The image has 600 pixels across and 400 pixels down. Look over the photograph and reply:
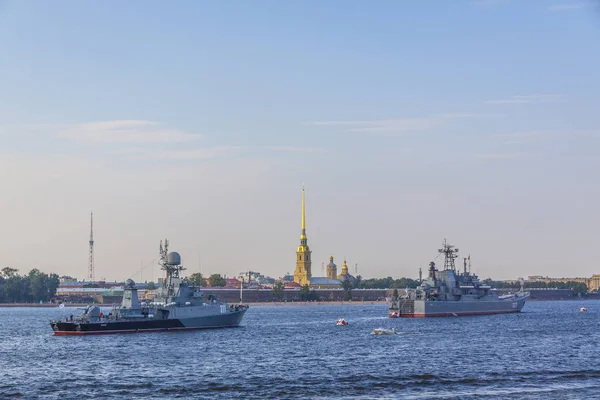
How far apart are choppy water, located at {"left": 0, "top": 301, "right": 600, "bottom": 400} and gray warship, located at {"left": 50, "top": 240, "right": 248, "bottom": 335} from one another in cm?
244

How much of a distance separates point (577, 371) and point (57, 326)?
55.2 meters

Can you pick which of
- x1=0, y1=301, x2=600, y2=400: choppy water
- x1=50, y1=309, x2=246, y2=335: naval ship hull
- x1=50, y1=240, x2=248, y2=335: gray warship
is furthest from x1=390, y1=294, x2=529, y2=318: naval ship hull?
x1=50, y1=309, x2=246, y2=335: naval ship hull

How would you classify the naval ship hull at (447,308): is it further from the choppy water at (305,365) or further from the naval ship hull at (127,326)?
the naval ship hull at (127,326)

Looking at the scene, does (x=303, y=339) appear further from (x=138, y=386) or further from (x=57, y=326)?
(x=138, y=386)

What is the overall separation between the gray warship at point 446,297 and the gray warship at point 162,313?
39.2m

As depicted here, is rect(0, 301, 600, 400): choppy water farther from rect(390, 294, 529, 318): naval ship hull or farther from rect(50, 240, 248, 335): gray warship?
rect(390, 294, 529, 318): naval ship hull

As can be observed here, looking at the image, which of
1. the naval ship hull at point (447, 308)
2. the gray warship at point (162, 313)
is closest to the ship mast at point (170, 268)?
the gray warship at point (162, 313)

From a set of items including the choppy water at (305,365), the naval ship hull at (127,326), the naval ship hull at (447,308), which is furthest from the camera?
the naval ship hull at (447,308)

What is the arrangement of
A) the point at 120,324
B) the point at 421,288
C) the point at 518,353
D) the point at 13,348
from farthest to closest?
the point at 421,288 < the point at 120,324 < the point at 13,348 < the point at 518,353

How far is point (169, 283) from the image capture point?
3915 inches

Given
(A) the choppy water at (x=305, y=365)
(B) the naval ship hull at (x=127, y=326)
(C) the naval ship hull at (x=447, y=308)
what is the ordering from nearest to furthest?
(A) the choppy water at (x=305, y=365) → (B) the naval ship hull at (x=127, y=326) → (C) the naval ship hull at (x=447, y=308)

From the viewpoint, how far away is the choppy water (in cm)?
4956

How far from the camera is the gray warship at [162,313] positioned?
307 ft

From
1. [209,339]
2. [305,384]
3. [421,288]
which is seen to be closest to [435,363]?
[305,384]
